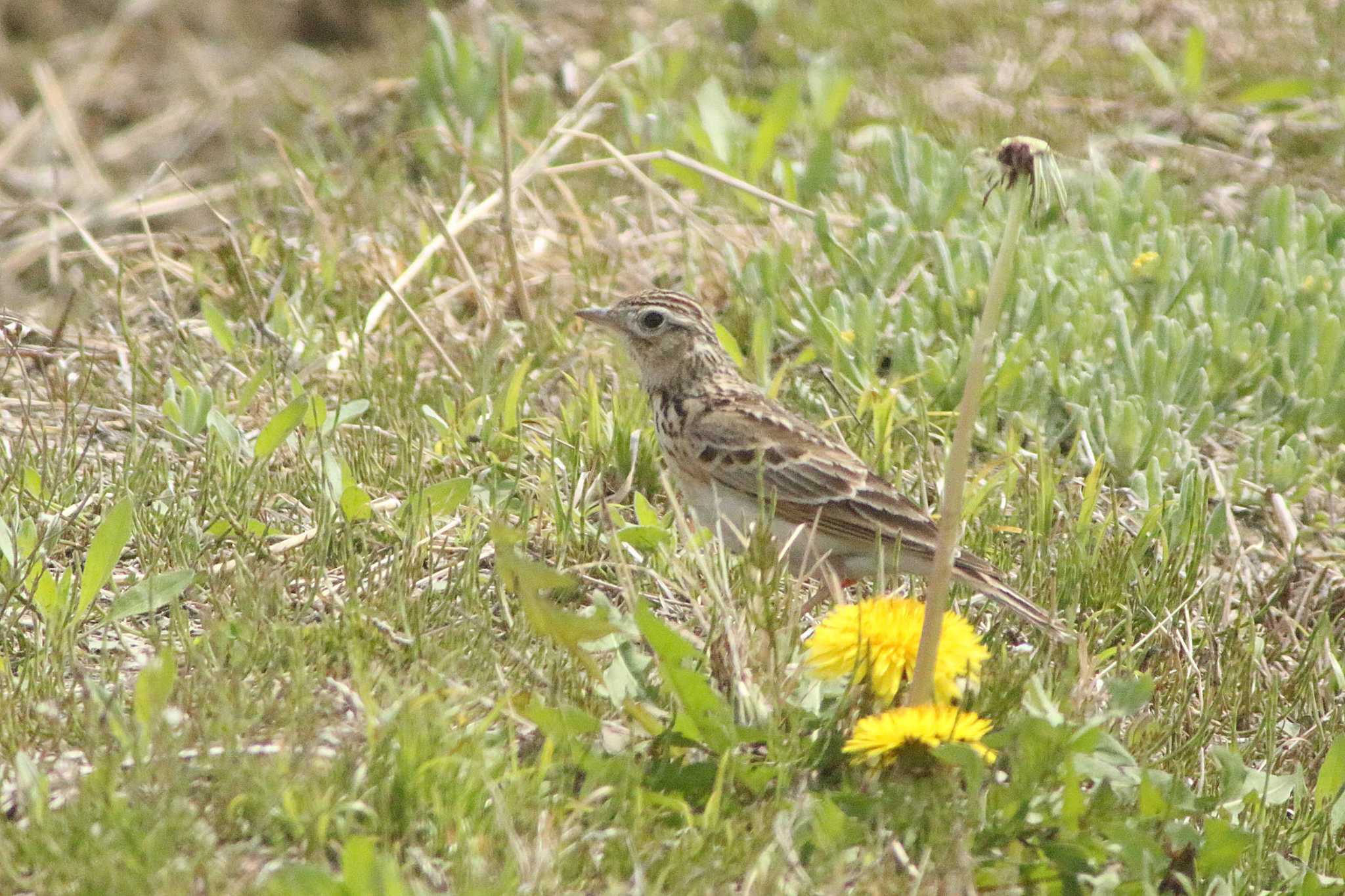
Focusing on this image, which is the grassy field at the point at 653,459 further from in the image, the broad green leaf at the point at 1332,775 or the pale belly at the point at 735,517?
the pale belly at the point at 735,517

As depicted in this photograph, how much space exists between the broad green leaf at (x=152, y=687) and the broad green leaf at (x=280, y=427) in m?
1.46

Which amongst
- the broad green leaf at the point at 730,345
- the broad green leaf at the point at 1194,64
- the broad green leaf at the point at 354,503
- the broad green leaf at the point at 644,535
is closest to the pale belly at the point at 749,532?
the broad green leaf at the point at 644,535

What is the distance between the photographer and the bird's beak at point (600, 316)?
564 centimetres

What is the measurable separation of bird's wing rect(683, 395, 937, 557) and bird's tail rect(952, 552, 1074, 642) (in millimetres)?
348

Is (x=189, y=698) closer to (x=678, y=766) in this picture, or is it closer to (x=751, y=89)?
(x=678, y=766)

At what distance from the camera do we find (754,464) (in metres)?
5.10

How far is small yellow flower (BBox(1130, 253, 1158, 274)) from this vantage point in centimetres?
606

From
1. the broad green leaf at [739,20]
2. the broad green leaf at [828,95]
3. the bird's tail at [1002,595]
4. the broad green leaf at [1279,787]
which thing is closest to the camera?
the broad green leaf at [1279,787]

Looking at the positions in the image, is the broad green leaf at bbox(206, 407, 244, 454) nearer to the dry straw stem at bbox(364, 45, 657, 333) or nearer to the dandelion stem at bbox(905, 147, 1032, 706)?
the dry straw stem at bbox(364, 45, 657, 333)

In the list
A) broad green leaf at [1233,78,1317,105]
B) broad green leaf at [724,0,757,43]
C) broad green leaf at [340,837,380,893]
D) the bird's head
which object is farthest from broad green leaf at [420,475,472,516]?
broad green leaf at [1233,78,1317,105]

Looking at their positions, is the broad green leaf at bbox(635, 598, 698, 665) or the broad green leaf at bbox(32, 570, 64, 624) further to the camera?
the broad green leaf at bbox(32, 570, 64, 624)

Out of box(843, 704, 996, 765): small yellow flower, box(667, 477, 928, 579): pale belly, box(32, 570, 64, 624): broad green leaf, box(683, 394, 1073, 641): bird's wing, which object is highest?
box(843, 704, 996, 765): small yellow flower

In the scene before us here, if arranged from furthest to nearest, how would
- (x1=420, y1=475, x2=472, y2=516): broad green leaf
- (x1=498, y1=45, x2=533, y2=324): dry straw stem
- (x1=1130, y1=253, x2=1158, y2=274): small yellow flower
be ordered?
(x1=498, y1=45, x2=533, y2=324): dry straw stem → (x1=1130, y1=253, x2=1158, y2=274): small yellow flower → (x1=420, y1=475, x2=472, y2=516): broad green leaf

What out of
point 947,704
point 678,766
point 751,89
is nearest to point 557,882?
point 678,766
